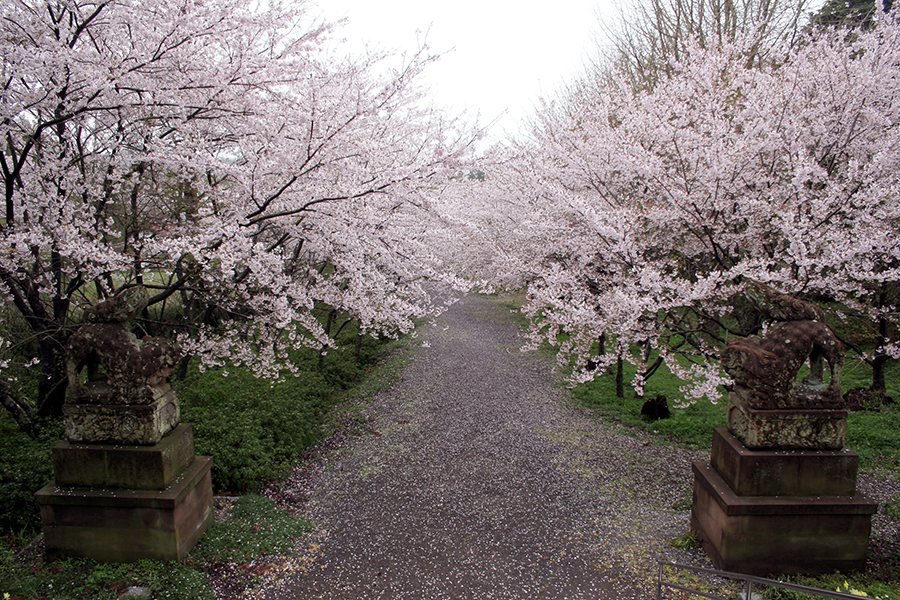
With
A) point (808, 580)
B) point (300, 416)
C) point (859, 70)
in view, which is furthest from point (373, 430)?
point (859, 70)

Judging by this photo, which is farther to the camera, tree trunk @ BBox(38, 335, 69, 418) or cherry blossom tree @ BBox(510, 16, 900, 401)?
tree trunk @ BBox(38, 335, 69, 418)

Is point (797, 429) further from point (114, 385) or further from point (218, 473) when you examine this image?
point (218, 473)

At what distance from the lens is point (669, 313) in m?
6.56

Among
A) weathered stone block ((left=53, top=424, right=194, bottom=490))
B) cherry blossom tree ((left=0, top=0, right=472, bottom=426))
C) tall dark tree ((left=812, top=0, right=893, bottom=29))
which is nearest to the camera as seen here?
weathered stone block ((left=53, top=424, right=194, bottom=490))

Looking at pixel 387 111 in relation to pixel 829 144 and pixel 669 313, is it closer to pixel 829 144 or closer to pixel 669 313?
pixel 669 313

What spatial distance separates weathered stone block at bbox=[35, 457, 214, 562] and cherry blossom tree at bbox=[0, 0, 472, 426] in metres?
1.63

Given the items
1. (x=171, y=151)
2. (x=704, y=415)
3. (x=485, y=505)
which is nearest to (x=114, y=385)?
(x=171, y=151)

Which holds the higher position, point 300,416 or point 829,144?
point 829,144

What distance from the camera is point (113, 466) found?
403 cm

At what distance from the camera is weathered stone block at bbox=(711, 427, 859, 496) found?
3895mm

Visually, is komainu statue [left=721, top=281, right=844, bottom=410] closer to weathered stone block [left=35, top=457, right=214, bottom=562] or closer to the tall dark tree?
weathered stone block [left=35, top=457, right=214, bottom=562]

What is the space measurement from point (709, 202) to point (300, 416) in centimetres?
695

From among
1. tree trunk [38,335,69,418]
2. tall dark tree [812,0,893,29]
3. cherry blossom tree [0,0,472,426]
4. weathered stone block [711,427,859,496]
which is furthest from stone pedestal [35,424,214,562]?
tall dark tree [812,0,893,29]

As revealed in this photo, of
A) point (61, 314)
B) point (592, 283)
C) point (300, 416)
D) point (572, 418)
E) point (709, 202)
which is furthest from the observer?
point (592, 283)
